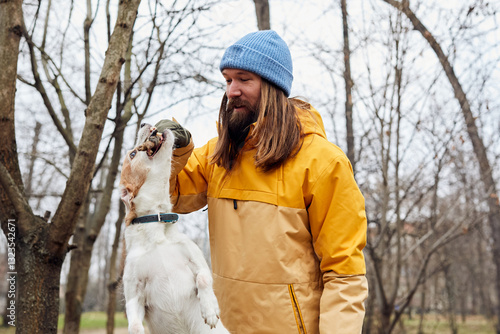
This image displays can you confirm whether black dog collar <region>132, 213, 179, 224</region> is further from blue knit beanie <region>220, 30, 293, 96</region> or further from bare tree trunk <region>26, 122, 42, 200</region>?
bare tree trunk <region>26, 122, 42, 200</region>

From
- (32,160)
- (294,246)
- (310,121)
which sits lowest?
(294,246)

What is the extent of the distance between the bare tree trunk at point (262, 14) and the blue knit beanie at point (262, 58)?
3832mm

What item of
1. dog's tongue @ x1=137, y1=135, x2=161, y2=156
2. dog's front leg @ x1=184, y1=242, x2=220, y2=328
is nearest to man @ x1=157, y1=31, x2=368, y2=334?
dog's tongue @ x1=137, y1=135, x2=161, y2=156

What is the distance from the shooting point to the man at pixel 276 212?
2469 millimetres

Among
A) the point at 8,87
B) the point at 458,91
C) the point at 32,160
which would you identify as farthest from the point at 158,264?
the point at 32,160

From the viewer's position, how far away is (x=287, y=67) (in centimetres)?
292

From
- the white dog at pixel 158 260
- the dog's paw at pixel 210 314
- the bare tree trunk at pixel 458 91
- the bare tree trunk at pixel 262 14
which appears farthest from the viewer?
the bare tree trunk at pixel 262 14

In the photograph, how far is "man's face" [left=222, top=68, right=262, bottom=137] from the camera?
9.18ft

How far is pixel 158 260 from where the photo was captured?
2.41m

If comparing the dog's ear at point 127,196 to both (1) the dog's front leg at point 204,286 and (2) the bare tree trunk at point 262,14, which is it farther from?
(2) the bare tree trunk at point 262,14

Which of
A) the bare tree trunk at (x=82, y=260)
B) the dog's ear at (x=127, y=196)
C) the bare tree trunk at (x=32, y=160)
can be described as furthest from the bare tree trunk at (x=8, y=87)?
the bare tree trunk at (x=32, y=160)

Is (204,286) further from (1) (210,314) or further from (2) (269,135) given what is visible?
(2) (269,135)

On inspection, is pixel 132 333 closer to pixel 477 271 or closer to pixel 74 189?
pixel 74 189

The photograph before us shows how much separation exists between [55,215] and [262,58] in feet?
5.51
